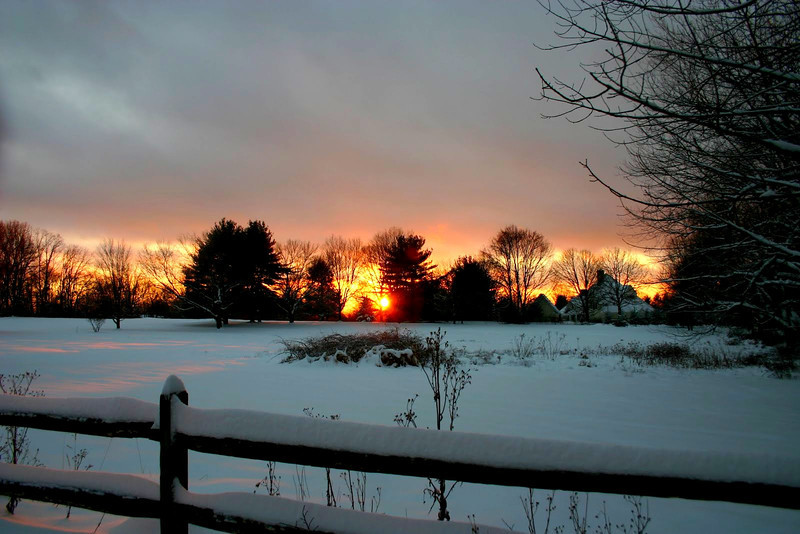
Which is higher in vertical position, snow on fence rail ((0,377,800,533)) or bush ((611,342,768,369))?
snow on fence rail ((0,377,800,533))

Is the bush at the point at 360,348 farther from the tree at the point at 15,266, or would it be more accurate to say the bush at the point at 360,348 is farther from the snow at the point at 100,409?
the tree at the point at 15,266

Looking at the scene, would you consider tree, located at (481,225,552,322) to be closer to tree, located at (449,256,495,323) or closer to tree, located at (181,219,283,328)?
tree, located at (449,256,495,323)

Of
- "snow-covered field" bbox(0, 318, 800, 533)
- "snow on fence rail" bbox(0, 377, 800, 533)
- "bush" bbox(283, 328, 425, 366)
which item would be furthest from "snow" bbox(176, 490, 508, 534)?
"bush" bbox(283, 328, 425, 366)

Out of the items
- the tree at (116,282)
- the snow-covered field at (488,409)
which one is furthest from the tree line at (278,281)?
the snow-covered field at (488,409)

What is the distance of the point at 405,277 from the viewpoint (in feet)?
145

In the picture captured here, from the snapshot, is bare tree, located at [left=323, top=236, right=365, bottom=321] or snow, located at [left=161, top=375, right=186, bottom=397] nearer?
snow, located at [left=161, top=375, right=186, bottom=397]

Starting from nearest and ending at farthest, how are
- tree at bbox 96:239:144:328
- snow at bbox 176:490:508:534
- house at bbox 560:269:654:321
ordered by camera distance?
snow at bbox 176:490:508:534 < tree at bbox 96:239:144:328 < house at bbox 560:269:654:321

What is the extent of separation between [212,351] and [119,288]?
23.2 meters

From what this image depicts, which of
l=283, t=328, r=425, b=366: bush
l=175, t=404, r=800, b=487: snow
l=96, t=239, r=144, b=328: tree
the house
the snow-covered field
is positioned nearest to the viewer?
l=175, t=404, r=800, b=487: snow

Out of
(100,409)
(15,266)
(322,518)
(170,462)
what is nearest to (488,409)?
(322,518)

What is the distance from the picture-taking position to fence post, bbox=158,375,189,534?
227cm

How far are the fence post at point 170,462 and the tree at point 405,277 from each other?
41400 millimetres

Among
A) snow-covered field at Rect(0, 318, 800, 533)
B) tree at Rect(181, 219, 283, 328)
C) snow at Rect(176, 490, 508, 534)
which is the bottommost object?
snow-covered field at Rect(0, 318, 800, 533)

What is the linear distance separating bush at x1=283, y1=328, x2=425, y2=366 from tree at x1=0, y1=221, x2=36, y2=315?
43212 mm
